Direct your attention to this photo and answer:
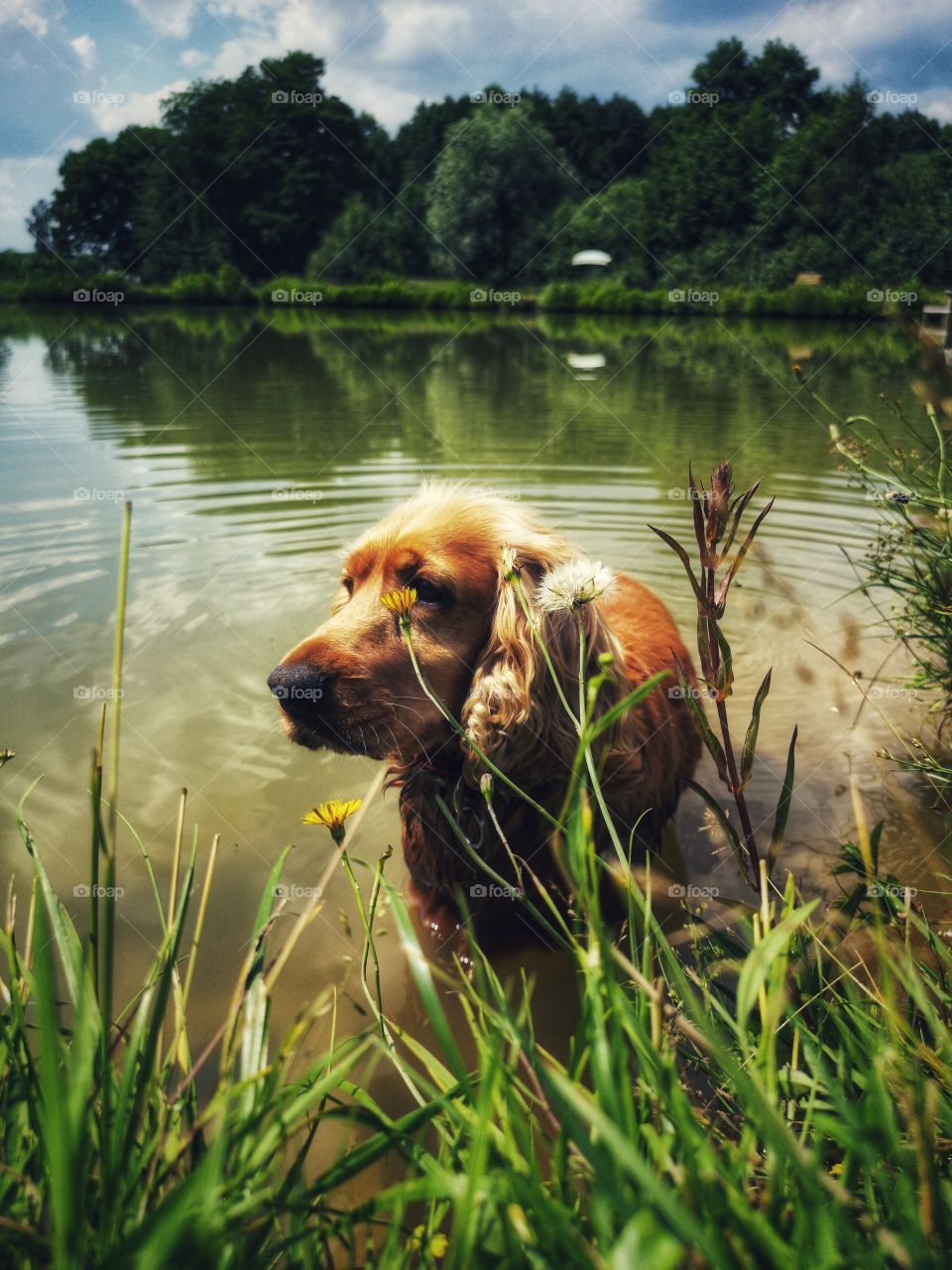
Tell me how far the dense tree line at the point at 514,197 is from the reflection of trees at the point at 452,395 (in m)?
14.0

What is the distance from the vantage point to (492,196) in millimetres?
41781

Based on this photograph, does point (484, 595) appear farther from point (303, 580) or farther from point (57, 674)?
point (303, 580)

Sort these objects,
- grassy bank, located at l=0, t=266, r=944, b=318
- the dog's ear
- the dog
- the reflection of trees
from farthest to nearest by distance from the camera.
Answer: grassy bank, located at l=0, t=266, r=944, b=318
the reflection of trees
the dog's ear
the dog

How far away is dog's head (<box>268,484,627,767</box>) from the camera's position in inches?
97.1

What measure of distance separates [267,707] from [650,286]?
44805 millimetres

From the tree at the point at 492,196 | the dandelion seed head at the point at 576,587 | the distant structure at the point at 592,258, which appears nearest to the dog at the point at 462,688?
the dandelion seed head at the point at 576,587

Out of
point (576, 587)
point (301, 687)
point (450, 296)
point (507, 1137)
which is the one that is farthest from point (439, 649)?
point (450, 296)

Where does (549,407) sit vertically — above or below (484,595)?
above

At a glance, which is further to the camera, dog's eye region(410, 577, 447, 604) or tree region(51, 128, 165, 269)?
tree region(51, 128, 165, 269)

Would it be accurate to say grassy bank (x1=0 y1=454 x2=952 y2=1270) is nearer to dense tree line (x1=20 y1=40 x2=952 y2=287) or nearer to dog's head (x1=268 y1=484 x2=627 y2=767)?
dog's head (x1=268 y1=484 x2=627 y2=767)

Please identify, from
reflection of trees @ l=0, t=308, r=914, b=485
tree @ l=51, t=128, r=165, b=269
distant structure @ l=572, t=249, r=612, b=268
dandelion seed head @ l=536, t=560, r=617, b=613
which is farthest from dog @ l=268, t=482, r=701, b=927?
tree @ l=51, t=128, r=165, b=269

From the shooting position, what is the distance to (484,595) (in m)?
2.81

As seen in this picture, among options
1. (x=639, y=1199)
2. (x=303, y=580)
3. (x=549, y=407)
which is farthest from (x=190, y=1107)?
(x=549, y=407)

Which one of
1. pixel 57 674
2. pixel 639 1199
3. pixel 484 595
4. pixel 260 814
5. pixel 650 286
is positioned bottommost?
pixel 260 814
